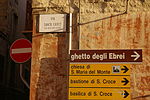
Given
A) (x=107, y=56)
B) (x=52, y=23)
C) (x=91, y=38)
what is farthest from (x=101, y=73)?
(x=52, y=23)

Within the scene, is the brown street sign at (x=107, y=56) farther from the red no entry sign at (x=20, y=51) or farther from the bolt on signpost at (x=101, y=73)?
the red no entry sign at (x=20, y=51)

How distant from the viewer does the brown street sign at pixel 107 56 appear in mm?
7438

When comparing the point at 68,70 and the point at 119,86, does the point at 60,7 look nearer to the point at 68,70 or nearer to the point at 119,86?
the point at 68,70

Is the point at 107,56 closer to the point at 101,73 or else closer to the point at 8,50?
the point at 101,73

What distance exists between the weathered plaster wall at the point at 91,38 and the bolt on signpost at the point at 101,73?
70 centimetres

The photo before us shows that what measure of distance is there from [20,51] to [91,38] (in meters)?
2.15

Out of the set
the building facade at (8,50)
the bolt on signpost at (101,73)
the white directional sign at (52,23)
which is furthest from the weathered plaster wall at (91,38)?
the building facade at (8,50)

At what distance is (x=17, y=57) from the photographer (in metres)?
8.56

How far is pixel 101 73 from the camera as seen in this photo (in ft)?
25.5

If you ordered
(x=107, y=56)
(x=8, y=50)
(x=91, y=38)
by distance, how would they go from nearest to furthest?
(x=107, y=56), (x=91, y=38), (x=8, y=50)

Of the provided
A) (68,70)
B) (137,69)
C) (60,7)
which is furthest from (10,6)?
(137,69)

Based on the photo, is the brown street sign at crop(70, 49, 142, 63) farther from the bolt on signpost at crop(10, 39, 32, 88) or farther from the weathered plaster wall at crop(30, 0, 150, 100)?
the bolt on signpost at crop(10, 39, 32, 88)

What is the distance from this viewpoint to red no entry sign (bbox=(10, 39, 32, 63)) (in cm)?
856

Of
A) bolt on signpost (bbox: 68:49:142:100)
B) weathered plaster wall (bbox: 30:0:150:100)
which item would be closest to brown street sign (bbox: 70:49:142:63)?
bolt on signpost (bbox: 68:49:142:100)
